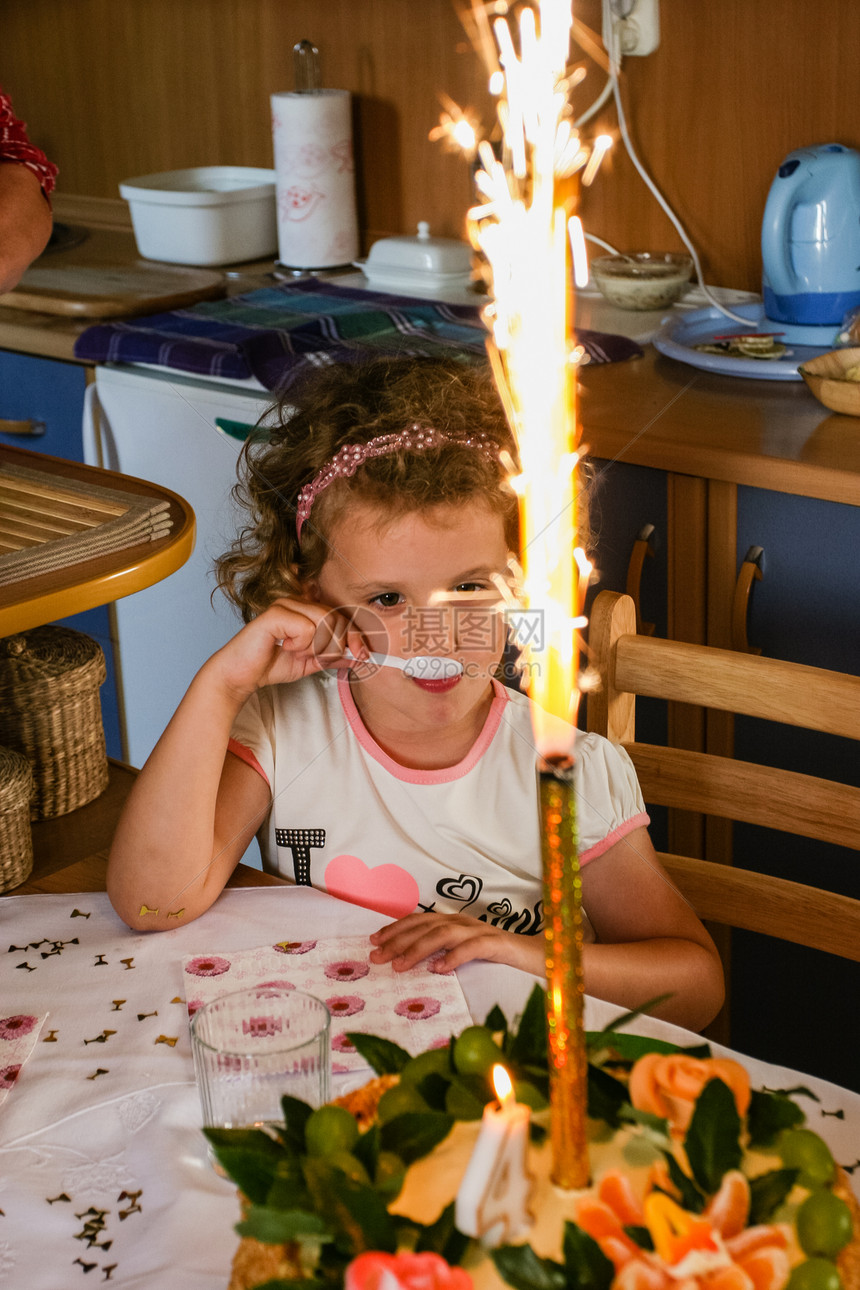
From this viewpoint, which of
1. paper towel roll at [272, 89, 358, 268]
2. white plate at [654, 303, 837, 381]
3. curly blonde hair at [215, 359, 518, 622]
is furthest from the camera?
paper towel roll at [272, 89, 358, 268]

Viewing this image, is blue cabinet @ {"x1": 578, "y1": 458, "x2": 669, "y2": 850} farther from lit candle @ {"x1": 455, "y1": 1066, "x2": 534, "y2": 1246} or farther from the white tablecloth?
lit candle @ {"x1": 455, "y1": 1066, "x2": 534, "y2": 1246}

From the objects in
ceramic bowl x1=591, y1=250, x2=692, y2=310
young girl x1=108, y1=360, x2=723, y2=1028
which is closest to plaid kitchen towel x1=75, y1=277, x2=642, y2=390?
ceramic bowl x1=591, y1=250, x2=692, y2=310

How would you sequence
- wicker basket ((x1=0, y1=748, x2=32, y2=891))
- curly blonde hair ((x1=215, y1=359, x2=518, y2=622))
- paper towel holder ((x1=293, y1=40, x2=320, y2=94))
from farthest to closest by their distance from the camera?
1. paper towel holder ((x1=293, y1=40, x2=320, y2=94))
2. curly blonde hair ((x1=215, y1=359, x2=518, y2=622))
3. wicker basket ((x1=0, y1=748, x2=32, y2=891))

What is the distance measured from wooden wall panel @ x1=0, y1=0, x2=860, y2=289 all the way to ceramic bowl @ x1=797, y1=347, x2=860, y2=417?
0.47 m

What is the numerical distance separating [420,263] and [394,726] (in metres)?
1.17

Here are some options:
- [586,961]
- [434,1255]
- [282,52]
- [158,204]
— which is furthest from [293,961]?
[282,52]

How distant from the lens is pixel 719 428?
1.36m

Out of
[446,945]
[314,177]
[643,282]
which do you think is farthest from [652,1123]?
[314,177]

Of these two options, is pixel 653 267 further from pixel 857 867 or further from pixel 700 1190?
pixel 700 1190

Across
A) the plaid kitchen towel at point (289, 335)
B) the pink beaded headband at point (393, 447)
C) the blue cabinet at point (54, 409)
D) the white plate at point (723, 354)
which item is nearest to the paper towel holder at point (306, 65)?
→ the plaid kitchen towel at point (289, 335)

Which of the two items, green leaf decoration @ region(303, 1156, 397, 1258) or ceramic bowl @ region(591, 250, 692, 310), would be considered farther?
ceramic bowl @ region(591, 250, 692, 310)

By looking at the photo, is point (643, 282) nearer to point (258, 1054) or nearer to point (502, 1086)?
point (258, 1054)

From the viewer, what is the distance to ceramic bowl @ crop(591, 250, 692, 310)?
1.79 metres

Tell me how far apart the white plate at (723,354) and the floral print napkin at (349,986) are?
969 mm
